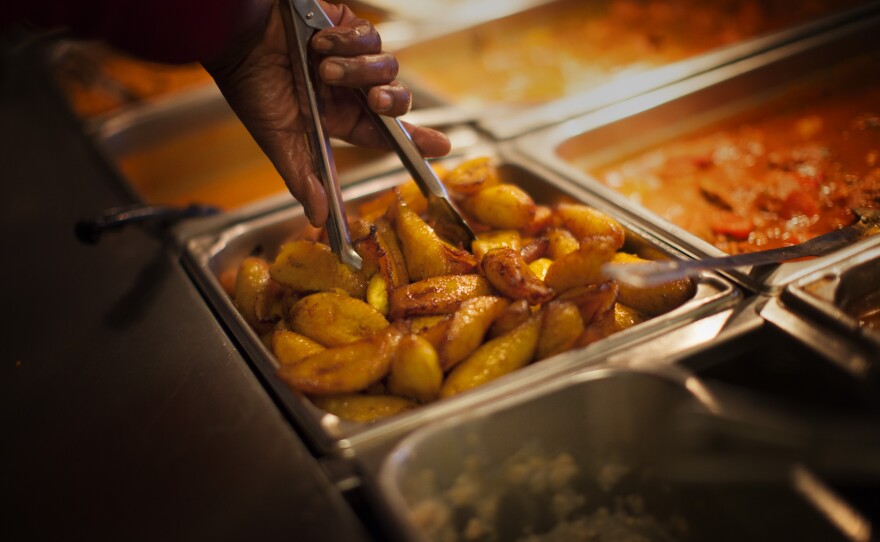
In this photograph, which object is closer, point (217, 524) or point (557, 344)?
point (217, 524)

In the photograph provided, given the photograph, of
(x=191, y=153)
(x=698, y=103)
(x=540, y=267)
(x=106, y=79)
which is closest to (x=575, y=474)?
(x=540, y=267)

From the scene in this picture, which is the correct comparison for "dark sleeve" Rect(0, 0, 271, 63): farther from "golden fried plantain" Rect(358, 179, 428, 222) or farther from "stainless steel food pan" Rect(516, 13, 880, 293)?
"stainless steel food pan" Rect(516, 13, 880, 293)

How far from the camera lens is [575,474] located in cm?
123

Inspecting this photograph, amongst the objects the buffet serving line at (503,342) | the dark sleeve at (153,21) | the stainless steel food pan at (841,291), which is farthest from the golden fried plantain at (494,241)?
the dark sleeve at (153,21)

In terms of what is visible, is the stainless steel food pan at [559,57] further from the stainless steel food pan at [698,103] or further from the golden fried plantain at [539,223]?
the golden fried plantain at [539,223]

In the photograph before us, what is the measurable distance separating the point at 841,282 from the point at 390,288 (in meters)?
0.89

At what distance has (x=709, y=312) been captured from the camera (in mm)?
1360

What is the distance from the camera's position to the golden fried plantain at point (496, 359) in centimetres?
127

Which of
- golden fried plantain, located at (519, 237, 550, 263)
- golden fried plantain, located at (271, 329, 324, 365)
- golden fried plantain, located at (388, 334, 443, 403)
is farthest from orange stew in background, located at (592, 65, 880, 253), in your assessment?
golden fried plantain, located at (271, 329, 324, 365)

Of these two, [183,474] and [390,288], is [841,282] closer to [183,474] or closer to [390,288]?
[390,288]

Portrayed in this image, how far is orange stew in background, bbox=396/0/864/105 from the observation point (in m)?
3.01

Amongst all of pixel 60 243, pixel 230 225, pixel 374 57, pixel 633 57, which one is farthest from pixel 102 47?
pixel 374 57

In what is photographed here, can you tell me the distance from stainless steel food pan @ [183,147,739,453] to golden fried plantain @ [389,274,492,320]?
0.68 ft

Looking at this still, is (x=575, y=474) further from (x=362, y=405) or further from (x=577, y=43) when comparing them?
(x=577, y=43)
